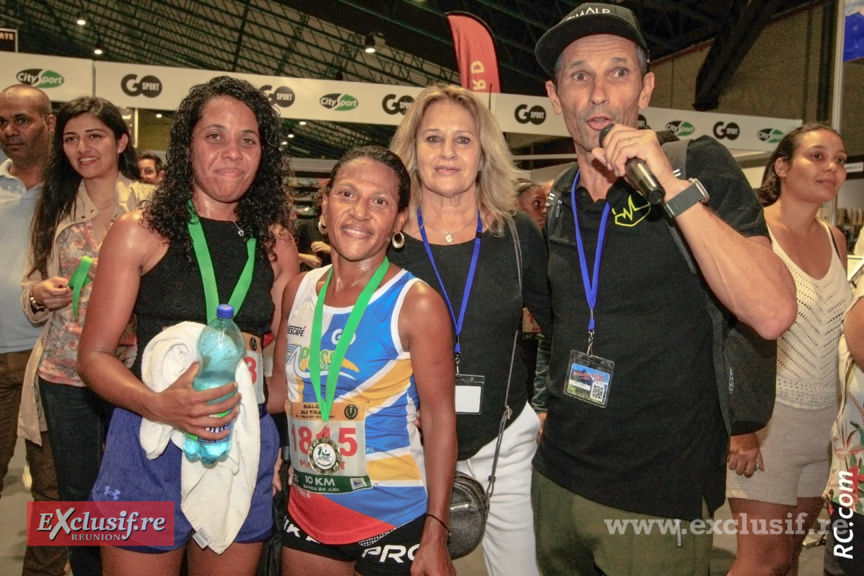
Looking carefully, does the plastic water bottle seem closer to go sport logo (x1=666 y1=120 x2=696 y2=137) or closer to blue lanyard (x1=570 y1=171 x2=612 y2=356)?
blue lanyard (x1=570 y1=171 x2=612 y2=356)

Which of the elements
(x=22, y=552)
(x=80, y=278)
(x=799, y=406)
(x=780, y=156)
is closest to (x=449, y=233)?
(x=80, y=278)

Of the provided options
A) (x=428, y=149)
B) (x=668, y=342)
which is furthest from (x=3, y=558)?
(x=668, y=342)

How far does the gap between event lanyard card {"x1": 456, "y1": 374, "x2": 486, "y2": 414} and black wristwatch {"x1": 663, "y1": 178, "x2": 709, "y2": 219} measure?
91 cm

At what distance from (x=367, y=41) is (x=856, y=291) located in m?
13.7

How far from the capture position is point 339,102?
732cm

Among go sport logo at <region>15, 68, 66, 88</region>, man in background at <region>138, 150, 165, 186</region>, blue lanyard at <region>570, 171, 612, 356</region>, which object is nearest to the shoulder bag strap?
blue lanyard at <region>570, 171, 612, 356</region>

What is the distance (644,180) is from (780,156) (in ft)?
6.60

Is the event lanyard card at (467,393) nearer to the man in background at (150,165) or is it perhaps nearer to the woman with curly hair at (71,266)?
the woman with curly hair at (71,266)

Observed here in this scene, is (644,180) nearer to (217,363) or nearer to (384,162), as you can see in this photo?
(384,162)

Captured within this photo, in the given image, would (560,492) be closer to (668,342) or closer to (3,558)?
(668,342)

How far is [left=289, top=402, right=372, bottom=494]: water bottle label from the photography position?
1707 millimetres

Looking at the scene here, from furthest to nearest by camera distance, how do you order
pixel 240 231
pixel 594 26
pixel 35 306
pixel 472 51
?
pixel 472 51, pixel 35 306, pixel 240 231, pixel 594 26

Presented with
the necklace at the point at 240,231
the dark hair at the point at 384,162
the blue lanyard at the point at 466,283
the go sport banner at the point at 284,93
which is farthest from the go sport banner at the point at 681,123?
the necklace at the point at 240,231

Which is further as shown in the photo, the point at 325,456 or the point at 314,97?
the point at 314,97
